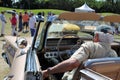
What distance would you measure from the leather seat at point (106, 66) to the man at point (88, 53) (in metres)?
0.36

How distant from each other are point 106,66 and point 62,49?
2270 millimetres

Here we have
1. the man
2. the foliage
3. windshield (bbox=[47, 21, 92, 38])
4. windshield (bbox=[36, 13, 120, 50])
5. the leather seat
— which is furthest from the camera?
the foliage

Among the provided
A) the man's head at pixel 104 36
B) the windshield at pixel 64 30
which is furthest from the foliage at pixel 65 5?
the man's head at pixel 104 36

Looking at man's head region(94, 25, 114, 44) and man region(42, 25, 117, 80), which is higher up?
man's head region(94, 25, 114, 44)

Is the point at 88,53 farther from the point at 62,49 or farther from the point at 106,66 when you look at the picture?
the point at 62,49

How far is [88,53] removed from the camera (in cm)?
390

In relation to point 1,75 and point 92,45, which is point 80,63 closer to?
point 92,45

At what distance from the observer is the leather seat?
339 cm

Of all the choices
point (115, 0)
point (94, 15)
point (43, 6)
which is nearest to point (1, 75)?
point (94, 15)

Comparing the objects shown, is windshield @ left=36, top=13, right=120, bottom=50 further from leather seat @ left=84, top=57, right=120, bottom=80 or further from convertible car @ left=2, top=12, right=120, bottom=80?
leather seat @ left=84, top=57, right=120, bottom=80

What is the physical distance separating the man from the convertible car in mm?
160

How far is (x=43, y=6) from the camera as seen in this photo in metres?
66.9

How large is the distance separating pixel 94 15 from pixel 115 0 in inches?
2661

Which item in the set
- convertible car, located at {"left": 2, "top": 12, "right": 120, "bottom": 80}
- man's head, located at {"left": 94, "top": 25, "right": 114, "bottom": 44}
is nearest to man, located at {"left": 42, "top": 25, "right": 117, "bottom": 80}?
man's head, located at {"left": 94, "top": 25, "right": 114, "bottom": 44}
